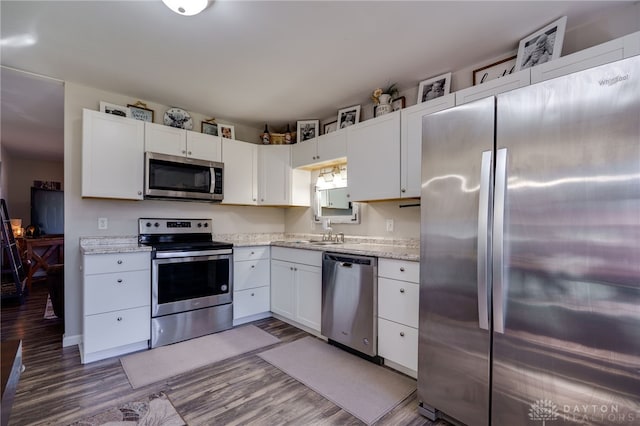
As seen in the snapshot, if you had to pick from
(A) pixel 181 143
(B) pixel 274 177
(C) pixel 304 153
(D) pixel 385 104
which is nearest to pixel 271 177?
(B) pixel 274 177

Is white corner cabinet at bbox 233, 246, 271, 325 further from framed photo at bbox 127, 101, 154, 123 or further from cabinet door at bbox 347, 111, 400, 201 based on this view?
framed photo at bbox 127, 101, 154, 123

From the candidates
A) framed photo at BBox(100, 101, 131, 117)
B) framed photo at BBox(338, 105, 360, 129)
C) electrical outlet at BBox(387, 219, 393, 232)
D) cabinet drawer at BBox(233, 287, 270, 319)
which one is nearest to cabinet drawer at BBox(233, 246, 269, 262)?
cabinet drawer at BBox(233, 287, 270, 319)

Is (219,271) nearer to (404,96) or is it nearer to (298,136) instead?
(298,136)

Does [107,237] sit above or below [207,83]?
below

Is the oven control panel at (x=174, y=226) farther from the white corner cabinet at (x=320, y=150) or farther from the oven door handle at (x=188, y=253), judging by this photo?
the white corner cabinet at (x=320, y=150)

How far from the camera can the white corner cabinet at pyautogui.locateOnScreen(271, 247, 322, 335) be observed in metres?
2.95

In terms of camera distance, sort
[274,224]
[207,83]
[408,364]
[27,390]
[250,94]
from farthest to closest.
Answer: [274,224] < [250,94] < [207,83] < [408,364] < [27,390]

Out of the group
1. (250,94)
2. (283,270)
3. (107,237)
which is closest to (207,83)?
(250,94)

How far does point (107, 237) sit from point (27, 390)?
4.42 feet

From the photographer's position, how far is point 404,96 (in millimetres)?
2963

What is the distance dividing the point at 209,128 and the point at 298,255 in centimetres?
Answer: 189

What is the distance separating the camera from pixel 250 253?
3.37m

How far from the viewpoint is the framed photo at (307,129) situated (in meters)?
3.74

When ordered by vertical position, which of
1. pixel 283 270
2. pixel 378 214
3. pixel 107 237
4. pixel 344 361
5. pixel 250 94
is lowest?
pixel 344 361
